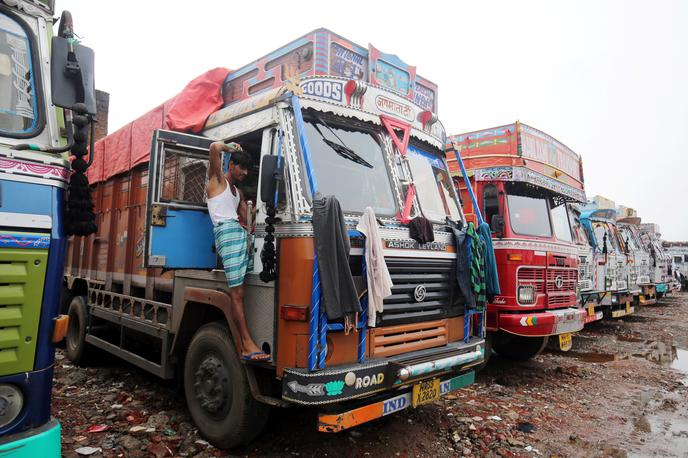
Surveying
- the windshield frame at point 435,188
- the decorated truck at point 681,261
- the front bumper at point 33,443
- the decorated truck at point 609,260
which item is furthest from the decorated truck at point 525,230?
the decorated truck at point 681,261

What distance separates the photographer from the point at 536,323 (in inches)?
242

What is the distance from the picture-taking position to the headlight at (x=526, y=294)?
632 cm

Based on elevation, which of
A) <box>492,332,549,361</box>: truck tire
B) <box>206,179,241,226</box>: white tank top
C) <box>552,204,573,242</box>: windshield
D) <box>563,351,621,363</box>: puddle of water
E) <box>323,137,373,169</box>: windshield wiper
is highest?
<box>323,137,373,169</box>: windshield wiper

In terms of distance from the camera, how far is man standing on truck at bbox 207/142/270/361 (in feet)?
11.6

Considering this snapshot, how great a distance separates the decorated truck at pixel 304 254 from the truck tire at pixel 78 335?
1.51 metres

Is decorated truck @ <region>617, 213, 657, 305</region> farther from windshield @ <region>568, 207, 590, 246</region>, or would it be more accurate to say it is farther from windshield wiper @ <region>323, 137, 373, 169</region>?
windshield wiper @ <region>323, 137, 373, 169</region>

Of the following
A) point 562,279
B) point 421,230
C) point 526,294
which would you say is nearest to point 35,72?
point 421,230

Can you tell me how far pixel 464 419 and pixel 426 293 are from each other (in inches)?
67.0

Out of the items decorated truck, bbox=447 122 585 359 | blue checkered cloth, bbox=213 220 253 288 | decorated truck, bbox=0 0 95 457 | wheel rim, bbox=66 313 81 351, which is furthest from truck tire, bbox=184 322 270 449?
decorated truck, bbox=447 122 585 359

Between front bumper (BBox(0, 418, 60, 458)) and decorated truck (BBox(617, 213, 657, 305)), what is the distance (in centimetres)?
1375

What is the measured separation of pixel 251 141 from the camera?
14.0 feet

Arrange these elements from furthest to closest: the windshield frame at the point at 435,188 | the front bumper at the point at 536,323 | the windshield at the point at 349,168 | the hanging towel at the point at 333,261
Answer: the front bumper at the point at 536,323 → the windshield frame at the point at 435,188 → the windshield at the point at 349,168 → the hanging towel at the point at 333,261

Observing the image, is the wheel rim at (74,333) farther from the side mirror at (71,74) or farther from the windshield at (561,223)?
the windshield at (561,223)

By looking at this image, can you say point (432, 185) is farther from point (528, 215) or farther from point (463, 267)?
point (528, 215)
